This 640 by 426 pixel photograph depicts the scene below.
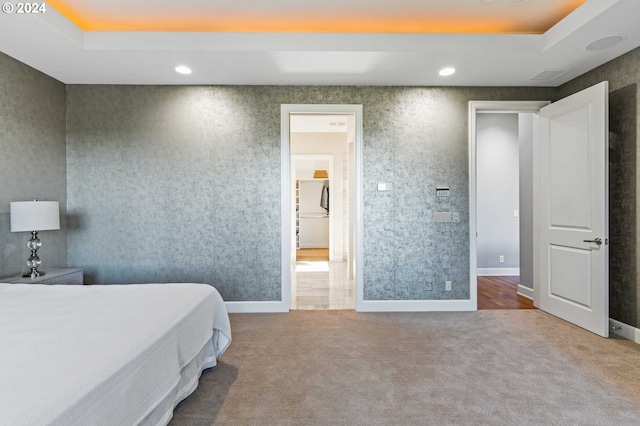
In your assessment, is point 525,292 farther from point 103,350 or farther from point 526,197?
point 103,350

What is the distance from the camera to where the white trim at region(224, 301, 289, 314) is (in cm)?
388

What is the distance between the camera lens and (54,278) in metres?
3.04

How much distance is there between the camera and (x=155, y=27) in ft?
10.4

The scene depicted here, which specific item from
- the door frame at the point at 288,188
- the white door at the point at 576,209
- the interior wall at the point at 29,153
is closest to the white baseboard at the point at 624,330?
the white door at the point at 576,209

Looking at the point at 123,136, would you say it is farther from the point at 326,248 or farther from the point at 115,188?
the point at 326,248

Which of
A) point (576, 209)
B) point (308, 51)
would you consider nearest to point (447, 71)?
point (308, 51)

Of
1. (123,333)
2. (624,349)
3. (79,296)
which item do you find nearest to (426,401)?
(123,333)

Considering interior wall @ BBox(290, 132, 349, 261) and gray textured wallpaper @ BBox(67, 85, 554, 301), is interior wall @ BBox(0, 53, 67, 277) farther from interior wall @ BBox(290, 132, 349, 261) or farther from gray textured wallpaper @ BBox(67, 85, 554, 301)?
interior wall @ BBox(290, 132, 349, 261)

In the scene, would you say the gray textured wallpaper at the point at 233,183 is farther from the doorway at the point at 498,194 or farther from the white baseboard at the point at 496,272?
the white baseboard at the point at 496,272

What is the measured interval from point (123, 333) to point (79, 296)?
0.91 metres

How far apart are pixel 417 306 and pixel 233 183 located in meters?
2.54

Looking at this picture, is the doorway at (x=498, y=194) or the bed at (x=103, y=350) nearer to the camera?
the bed at (x=103, y=350)

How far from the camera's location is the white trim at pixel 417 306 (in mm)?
3893

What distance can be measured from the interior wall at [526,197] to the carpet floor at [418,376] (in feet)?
4.00
